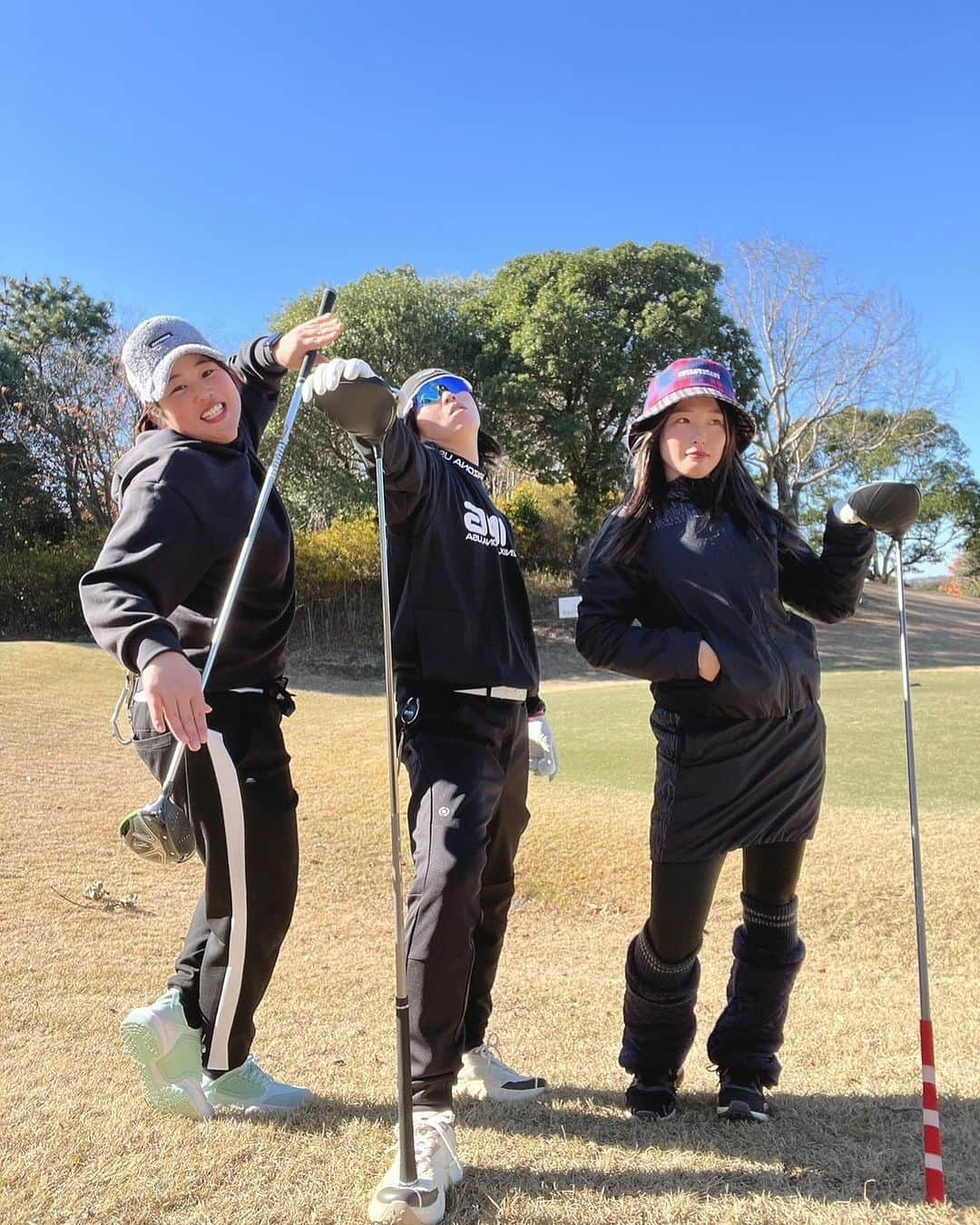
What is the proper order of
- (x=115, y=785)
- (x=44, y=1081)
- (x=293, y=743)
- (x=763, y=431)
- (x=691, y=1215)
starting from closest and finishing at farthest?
(x=691, y=1215), (x=44, y=1081), (x=115, y=785), (x=293, y=743), (x=763, y=431)

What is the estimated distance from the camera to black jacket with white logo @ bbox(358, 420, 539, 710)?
7.38ft

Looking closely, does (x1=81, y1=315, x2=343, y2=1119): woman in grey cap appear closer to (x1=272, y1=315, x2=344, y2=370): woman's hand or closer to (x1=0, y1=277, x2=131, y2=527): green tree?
(x1=272, y1=315, x2=344, y2=370): woman's hand

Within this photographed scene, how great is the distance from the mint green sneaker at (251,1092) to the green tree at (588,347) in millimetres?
16486

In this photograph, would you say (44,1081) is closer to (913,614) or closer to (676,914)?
(676,914)

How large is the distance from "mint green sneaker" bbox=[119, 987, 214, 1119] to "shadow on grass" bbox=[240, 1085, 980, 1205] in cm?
16

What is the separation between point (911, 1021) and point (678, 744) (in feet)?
5.07

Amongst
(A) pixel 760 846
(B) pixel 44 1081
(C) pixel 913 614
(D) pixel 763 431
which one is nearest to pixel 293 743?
(B) pixel 44 1081

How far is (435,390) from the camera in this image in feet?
8.46

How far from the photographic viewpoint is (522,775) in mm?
2477

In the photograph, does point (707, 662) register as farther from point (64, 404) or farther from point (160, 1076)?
point (64, 404)

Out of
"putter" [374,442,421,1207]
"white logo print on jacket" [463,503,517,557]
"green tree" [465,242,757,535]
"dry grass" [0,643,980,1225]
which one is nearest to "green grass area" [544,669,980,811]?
"dry grass" [0,643,980,1225]

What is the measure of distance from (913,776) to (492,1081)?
133 cm

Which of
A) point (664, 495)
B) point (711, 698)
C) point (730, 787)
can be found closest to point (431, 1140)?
point (730, 787)

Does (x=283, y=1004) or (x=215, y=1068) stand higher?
(x=215, y=1068)
